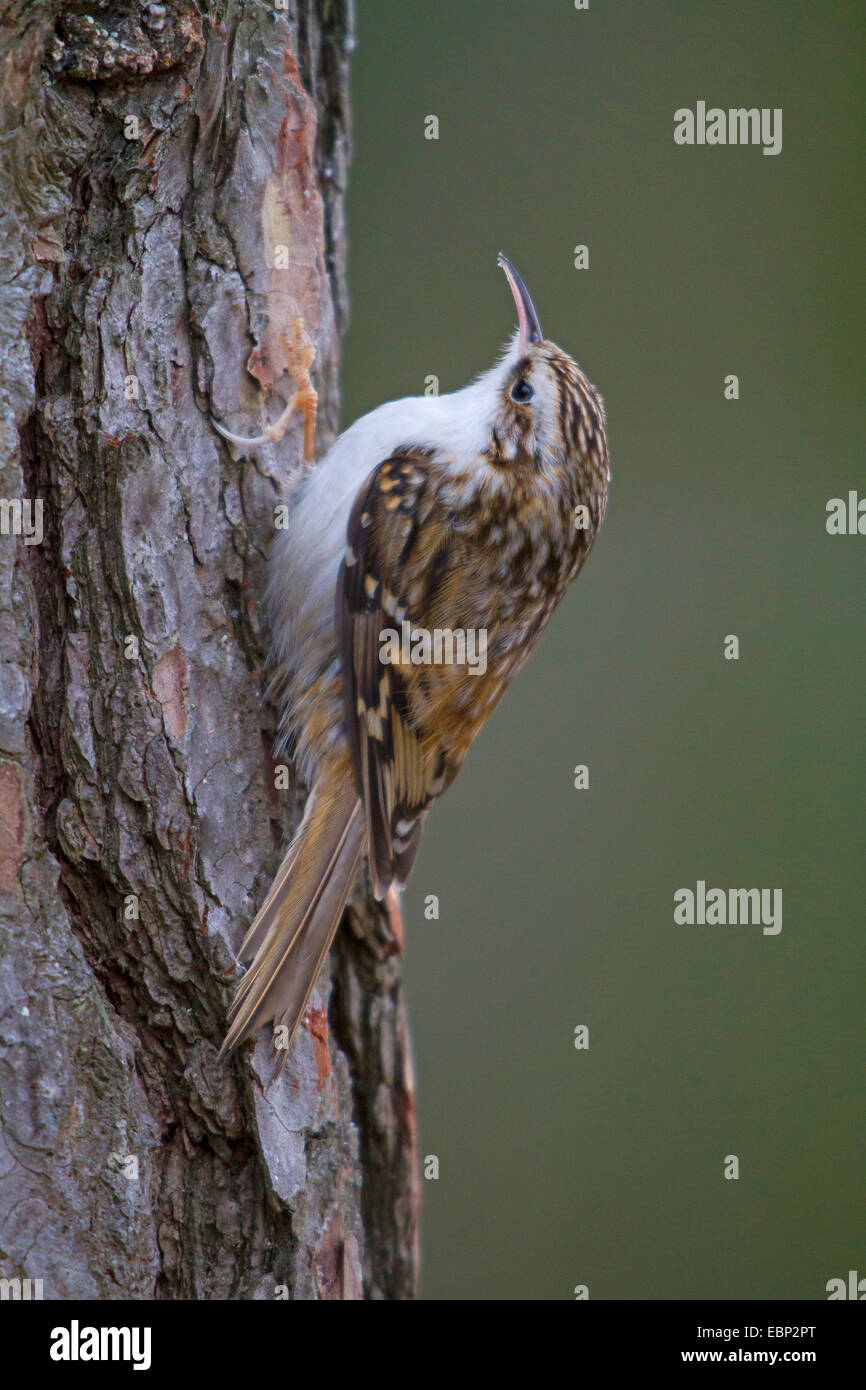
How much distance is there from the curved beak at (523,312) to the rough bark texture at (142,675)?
0.42 m

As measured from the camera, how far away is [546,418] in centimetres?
200

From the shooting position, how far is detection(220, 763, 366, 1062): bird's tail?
1625mm

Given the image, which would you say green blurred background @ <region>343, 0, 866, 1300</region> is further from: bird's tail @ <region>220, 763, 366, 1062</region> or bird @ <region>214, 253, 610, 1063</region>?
bird's tail @ <region>220, 763, 366, 1062</region>

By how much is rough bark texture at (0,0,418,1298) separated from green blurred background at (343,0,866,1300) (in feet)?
3.85

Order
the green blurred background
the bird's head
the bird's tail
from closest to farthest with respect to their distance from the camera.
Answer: the bird's tail
the bird's head
the green blurred background

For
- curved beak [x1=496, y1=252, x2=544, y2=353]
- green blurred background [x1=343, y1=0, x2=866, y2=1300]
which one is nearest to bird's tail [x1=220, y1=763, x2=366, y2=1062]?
curved beak [x1=496, y1=252, x2=544, y2=353]

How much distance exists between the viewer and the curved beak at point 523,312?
80.8 inches

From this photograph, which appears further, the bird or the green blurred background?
the green blurred background

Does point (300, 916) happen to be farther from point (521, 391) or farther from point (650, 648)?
point (650, 648)

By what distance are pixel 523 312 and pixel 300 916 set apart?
1.08 m

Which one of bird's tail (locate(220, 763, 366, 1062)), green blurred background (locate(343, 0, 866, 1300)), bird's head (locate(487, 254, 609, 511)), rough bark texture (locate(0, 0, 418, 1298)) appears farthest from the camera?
green blurred background (locate(343, 0, 866, 1300))

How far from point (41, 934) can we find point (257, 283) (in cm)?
99

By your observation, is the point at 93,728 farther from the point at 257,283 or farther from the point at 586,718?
the point at 586,718

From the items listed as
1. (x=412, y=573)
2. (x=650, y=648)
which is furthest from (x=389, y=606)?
(x=650, y=648)
